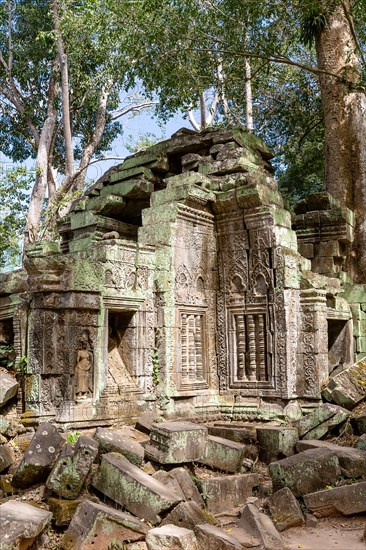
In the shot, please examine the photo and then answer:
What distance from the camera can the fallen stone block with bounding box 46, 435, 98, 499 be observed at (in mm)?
5574

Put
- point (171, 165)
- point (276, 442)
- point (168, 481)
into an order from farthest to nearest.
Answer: point (171, 165)
point (276, 442)
point (168, 481)

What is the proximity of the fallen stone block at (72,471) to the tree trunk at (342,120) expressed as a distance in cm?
980

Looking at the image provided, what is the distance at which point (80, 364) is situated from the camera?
308 inches


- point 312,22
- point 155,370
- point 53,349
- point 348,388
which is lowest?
point 348,388

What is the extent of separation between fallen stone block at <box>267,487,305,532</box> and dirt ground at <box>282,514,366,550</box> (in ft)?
0.24

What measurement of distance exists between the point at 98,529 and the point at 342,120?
477 inches

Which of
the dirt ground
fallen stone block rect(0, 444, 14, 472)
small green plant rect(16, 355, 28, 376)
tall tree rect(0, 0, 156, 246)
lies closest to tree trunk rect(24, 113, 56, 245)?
tall tree rect(0, 0, 156, 246)

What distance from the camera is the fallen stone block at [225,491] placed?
629cm

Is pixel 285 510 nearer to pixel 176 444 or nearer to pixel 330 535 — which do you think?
pixel 330 535

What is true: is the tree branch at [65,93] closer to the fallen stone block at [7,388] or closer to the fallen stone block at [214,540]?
the fallen stone block at [7,388]

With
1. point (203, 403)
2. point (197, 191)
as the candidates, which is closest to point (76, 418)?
point (203, 403)

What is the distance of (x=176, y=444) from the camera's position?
6.59 meters

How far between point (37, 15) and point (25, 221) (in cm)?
821

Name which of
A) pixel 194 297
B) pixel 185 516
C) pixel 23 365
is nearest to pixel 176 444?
pixel 185 516
